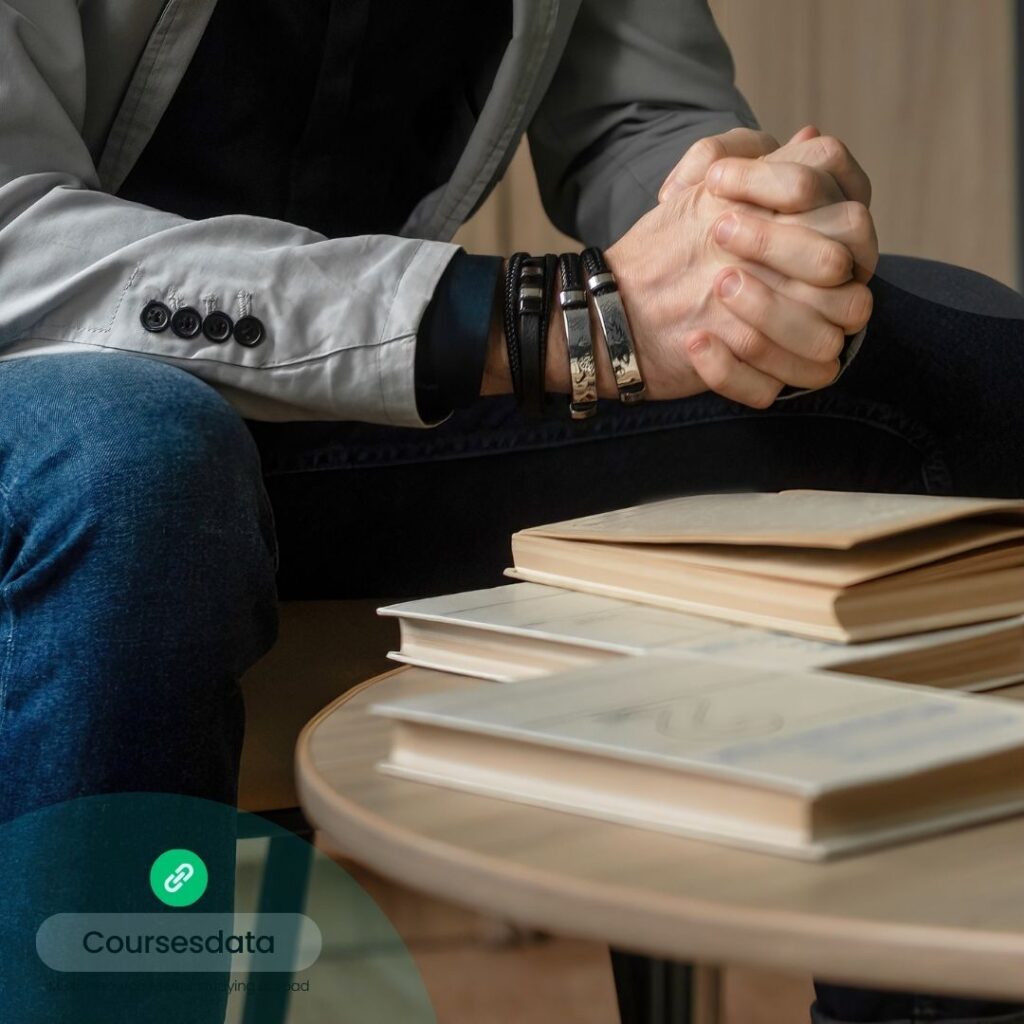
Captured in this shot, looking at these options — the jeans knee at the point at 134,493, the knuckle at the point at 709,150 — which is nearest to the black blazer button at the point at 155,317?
the jeans knee at the point at 134,493

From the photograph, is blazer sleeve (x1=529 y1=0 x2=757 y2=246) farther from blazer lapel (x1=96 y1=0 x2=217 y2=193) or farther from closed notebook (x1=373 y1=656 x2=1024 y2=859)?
closed notebook (x1=373 y1=656 x2=1024 y2=859)

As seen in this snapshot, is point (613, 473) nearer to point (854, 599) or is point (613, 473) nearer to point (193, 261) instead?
point (193, 261)

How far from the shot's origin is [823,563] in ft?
1.49

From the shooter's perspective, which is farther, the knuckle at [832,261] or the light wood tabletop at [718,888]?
the knuckle at [832,261]

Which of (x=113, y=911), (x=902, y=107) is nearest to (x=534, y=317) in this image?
(x=113, y=911)

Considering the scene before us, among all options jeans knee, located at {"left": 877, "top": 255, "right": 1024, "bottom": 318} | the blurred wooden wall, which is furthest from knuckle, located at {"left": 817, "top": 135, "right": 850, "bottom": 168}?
the blurred wooden wall

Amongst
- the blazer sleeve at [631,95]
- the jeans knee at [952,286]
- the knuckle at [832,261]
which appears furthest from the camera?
the blazer sleeve at [631,95]

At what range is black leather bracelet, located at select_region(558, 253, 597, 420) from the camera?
715mm

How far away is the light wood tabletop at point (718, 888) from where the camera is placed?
0.27 meters

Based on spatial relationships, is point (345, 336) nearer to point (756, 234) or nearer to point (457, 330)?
point (457, 330)

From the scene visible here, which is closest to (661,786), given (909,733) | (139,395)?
(909,733)

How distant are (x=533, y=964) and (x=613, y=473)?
114cm

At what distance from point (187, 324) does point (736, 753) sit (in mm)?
463

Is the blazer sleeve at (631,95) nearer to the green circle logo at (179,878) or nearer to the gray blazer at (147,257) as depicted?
the gray blazer at (147,257)
